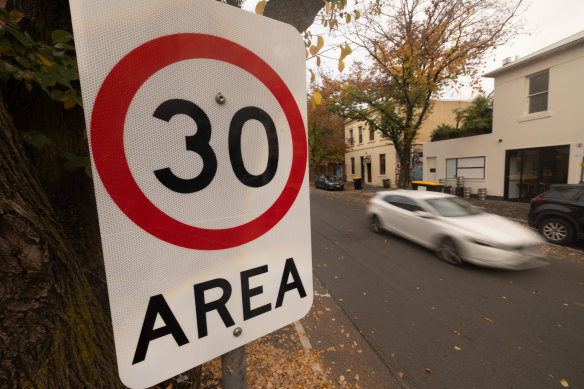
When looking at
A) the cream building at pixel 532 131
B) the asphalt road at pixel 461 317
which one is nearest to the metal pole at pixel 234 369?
the asphalt road at pixel 461 317

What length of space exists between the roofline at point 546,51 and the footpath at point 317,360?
14.9 meters

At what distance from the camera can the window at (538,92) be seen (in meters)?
12.2

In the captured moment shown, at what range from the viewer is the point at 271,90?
1.08m

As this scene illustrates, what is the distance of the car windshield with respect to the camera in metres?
6.89

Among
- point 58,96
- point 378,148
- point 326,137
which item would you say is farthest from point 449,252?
point 326,137

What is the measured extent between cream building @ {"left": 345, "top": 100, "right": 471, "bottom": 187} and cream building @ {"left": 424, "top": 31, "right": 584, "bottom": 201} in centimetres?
550

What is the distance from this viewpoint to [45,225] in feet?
3.61

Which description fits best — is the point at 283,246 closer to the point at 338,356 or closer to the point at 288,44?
the point at 288,44

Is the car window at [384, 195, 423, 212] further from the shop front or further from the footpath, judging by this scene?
the shop front

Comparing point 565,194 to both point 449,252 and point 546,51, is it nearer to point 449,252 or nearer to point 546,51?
point 449,252

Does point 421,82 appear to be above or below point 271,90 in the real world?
above

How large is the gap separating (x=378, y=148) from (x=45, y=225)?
87.6 ft

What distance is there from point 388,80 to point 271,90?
54.1ft

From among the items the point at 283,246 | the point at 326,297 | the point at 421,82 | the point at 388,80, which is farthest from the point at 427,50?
the point at 283,246
